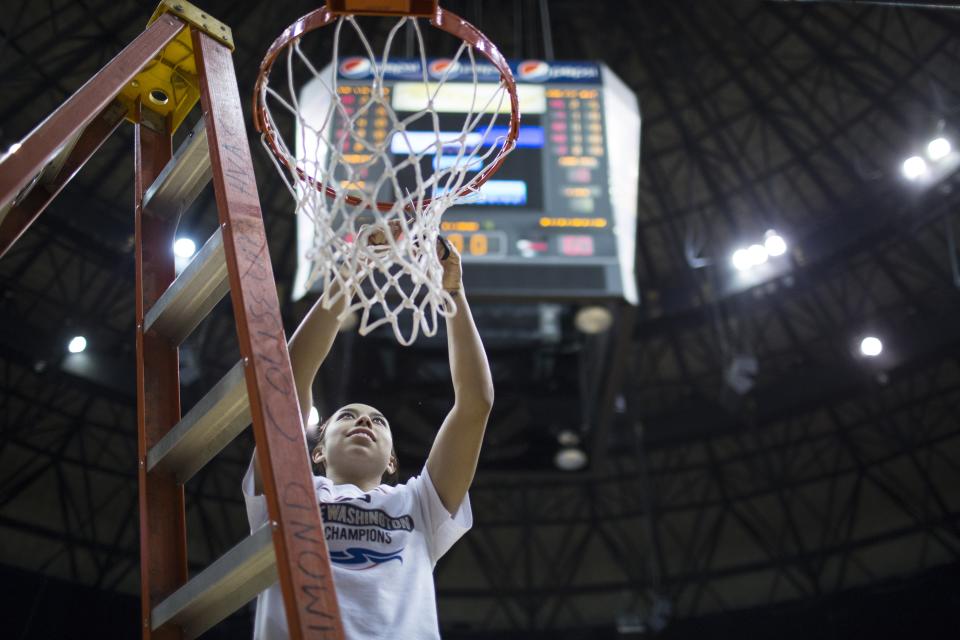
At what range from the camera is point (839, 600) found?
57.4 feet

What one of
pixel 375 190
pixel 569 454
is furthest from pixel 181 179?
pixel 569 454

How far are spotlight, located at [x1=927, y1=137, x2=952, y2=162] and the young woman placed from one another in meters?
12.1

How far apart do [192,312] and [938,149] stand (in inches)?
511

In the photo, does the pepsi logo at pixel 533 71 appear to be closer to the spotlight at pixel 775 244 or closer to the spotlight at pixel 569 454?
the spotlight at pixel 569 454

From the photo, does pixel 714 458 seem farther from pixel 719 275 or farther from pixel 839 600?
pixel 719 275

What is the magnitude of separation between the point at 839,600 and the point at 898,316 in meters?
5.16

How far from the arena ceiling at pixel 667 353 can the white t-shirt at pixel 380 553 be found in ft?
19.9

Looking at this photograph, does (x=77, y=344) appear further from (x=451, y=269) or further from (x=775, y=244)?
(x=451, y=269)

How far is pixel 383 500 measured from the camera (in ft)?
10.3

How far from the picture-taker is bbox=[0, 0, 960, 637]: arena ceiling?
12.5 metres

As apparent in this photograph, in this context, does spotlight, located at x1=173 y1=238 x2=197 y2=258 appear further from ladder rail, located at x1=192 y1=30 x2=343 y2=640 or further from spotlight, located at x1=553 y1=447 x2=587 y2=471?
ladder rail, located at x1=192 y1=30 x2=343 y2=640

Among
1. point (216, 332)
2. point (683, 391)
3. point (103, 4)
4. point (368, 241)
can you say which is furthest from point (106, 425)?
point (368, 241)

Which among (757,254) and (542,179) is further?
(757,254)

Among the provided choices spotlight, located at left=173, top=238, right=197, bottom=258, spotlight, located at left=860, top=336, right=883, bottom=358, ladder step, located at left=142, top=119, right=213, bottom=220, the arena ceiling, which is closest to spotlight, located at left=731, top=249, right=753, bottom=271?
the arena ceiling
